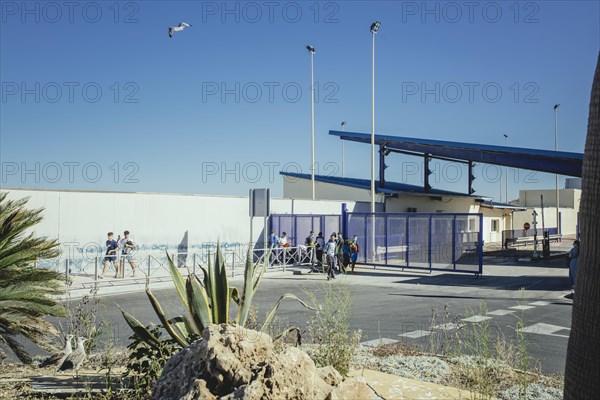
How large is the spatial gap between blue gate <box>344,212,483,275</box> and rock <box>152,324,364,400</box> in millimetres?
17336

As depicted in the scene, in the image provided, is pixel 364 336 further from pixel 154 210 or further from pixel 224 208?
pixel 224 208

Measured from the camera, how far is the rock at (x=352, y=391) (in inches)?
135

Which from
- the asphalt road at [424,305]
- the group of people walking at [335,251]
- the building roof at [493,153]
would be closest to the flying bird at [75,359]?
the asphalt road at [424,305]

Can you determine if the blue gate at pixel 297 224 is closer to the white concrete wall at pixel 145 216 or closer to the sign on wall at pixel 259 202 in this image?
the white concrete wall at pixel 145 216

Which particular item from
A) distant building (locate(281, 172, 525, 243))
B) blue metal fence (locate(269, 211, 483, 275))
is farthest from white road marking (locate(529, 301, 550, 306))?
distant building (locate(281, 172, 525, 243))

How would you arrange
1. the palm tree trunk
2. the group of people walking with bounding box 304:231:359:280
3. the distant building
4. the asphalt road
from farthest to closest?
1. the distant building
2. the group of people walking with bounding box 304:231:359:280
3. the asphalt road
4. the palm tree trunk

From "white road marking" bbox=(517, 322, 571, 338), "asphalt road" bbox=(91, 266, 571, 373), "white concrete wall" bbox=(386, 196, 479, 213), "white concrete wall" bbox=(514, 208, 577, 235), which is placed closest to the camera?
"asphalt road" bbox=(91, 266, 571, 373)

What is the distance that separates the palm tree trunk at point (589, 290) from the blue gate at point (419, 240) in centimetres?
1756

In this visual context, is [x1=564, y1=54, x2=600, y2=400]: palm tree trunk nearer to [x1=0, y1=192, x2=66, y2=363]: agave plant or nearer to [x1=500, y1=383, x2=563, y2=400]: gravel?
[x1=500, y1=383, x2=563, y2=400]: gravel

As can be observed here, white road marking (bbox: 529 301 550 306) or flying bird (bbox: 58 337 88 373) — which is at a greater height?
flying bird (bbox: 58 337 88 373)

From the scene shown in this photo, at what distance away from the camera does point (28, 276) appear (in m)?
6.67

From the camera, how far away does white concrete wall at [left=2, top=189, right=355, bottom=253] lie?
64.8 ft

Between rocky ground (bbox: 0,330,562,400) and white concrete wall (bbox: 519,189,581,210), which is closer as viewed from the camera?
rocky ground (bbox: 0,330,562,400)

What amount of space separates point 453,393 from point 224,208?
20.9 metres
